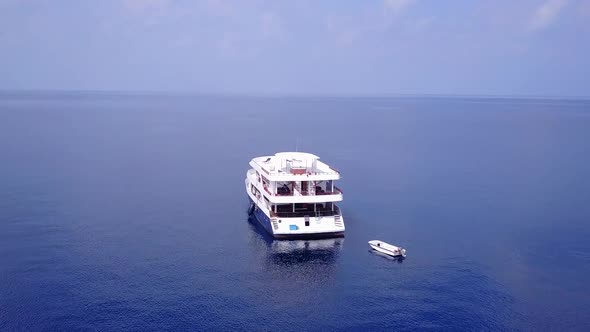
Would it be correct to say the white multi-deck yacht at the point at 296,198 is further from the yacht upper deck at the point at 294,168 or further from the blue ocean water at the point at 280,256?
the blue ocean water at the point at 280,256

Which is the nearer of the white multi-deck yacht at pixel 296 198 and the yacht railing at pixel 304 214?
the white multi-deck yacht at pixel 296 198

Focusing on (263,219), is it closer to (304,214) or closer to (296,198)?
(304,214)

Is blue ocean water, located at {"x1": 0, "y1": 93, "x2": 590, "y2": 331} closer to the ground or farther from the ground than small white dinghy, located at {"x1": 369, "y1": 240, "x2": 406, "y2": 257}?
closer to the ground

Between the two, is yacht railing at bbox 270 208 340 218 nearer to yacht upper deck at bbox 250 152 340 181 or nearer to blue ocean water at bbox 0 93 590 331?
blue ocean water at bbox 0 93 590 331

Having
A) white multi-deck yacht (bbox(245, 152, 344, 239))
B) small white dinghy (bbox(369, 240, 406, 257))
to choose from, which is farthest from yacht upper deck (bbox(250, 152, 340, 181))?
small white dinghy (bbox(369, 240, 406, 257))

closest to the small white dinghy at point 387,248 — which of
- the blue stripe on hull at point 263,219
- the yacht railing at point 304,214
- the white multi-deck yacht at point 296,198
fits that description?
the white multi-deck yacht at point 296,198

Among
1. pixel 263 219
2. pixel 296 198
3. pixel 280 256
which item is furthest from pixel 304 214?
pixel 280 256
